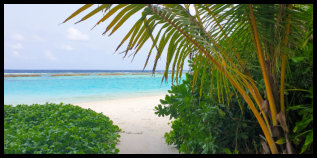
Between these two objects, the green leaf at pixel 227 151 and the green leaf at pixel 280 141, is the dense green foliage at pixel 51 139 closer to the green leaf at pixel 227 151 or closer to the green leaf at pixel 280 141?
the green leaf at pixel 227 151

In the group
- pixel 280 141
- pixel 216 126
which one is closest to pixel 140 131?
pixel 216 126

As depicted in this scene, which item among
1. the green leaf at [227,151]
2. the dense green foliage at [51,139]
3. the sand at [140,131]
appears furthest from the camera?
the sand at [140,131]

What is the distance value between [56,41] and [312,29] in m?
2.64

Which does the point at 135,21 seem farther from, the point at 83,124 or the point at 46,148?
the point at 83,124

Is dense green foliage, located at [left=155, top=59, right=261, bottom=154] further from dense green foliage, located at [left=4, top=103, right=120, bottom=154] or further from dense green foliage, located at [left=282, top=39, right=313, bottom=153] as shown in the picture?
dense green foliage, located at [left=4, top=103, right=120, bottom=154]

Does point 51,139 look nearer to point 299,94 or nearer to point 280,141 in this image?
point 280,141

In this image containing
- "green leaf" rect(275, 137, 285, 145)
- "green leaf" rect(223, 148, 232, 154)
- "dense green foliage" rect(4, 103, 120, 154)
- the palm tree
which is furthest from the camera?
"green leaf" rect(223, 148, 232, 154)

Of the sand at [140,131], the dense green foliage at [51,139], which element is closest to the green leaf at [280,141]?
the sand at [140,131]

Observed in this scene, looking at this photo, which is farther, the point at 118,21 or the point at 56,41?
the point at 56,41

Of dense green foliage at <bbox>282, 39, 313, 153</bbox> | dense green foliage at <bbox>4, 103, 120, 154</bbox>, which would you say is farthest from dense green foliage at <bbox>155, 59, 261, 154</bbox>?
dense green foliage at <bbox>4, 103, 120, 154</bbox>

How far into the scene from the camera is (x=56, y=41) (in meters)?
2.87

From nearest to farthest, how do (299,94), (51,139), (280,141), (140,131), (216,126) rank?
(280,141) → (299,94) → (51,139) → (216,126) → (140,131)

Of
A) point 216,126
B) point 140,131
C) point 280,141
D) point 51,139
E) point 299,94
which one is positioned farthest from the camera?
point 140,131
